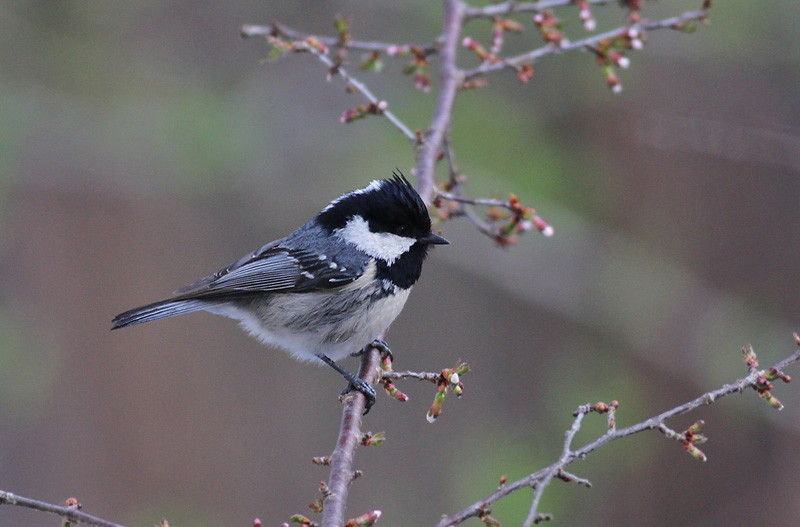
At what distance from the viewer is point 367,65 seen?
402 centimetres

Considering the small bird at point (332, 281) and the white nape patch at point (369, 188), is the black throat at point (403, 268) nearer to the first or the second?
the small bird at point (332, 281)

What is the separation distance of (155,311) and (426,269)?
3499mm

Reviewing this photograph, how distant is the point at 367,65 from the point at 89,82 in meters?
3.45

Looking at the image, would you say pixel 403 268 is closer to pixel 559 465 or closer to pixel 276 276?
pixel 276 276

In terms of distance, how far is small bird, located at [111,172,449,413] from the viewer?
3795 millimetres

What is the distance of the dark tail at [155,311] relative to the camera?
3709 mm

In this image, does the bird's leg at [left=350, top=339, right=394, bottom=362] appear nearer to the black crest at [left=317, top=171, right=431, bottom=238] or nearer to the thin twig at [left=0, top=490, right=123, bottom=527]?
Answer: the black crest at [left=317, top=171, right=431, bottom=238]

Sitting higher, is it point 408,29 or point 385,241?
point 408,29

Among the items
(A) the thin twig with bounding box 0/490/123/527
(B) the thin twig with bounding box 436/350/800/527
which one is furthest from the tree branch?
(A) the thin twig with bounding box 0/490/123/527

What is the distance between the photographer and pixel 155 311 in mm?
3820

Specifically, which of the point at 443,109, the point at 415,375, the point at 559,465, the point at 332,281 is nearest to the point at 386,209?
the point at 332,281

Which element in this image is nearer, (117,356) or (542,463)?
(542,463)

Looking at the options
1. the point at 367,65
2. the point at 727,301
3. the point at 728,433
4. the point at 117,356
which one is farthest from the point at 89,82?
the point at 728,433

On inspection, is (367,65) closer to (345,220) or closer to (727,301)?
(345,220)
